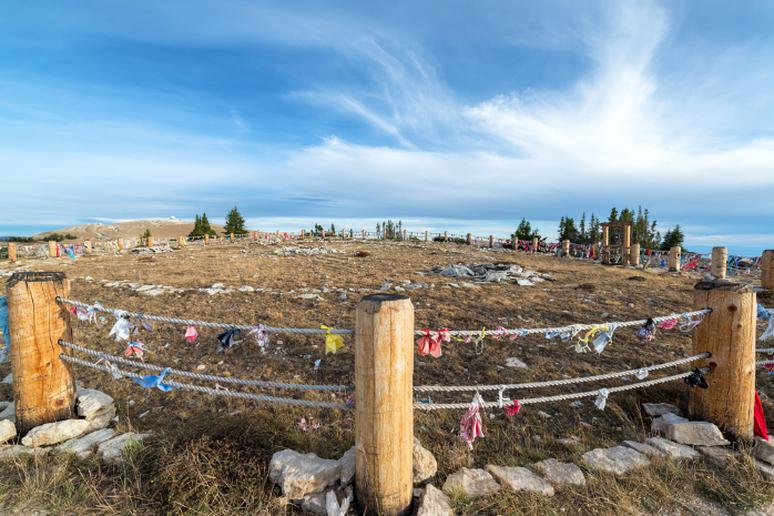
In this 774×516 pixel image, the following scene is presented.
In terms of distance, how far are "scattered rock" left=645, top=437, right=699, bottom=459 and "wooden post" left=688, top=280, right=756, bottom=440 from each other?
1.66 ft

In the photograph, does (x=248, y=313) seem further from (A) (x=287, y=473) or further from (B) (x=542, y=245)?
(B) (x=542, y=245)

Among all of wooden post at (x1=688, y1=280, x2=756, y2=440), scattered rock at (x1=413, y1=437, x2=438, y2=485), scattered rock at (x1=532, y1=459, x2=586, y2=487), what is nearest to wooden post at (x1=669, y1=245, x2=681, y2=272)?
wooden post at (x1=688, y1=280, x2=756, y2=440)

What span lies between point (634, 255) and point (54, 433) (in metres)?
25.3

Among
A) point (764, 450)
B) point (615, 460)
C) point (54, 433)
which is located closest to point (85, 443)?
point (54, 433)

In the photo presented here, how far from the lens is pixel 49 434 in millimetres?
3221

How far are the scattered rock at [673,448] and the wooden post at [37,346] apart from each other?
18.1 feet

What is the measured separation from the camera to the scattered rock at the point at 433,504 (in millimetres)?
2387

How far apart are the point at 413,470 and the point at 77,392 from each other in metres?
3.67

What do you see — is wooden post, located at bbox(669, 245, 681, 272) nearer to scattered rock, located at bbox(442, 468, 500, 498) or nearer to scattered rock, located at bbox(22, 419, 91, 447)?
scattered rock, located at bbox(442, 468, 500, 498)

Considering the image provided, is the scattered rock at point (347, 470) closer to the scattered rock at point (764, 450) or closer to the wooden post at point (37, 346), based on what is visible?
the wooden post at point (37, 346)

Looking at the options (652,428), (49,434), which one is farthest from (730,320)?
(49,434)

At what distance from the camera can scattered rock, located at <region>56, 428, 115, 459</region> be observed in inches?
121

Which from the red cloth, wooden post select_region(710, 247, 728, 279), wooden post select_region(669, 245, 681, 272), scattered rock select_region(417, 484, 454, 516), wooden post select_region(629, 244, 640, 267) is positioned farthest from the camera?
wooden post select_region(629, 244, 640, 267)

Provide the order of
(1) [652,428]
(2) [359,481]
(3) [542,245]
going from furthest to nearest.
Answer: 1. (3) [542,245]
2. (1) [652,428]
3. (2) [359,481]
